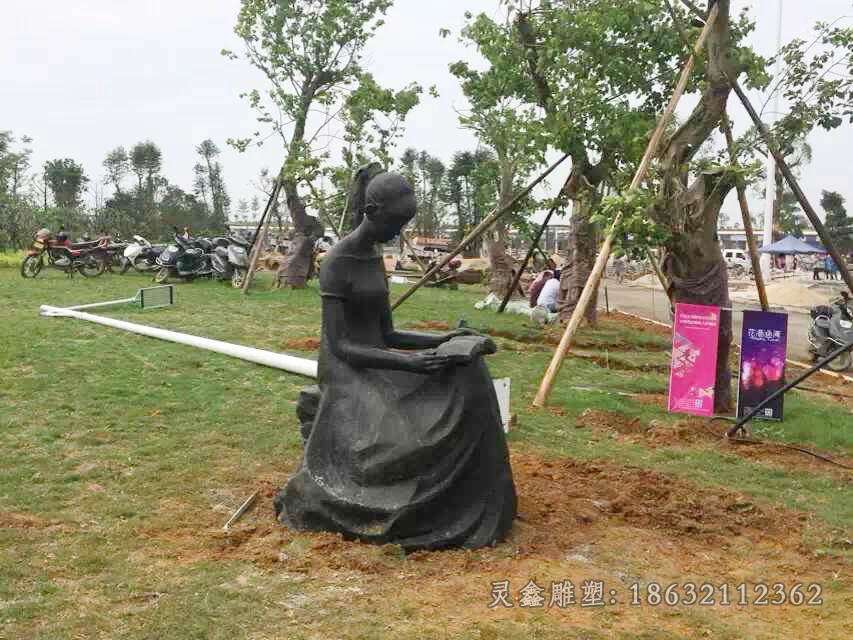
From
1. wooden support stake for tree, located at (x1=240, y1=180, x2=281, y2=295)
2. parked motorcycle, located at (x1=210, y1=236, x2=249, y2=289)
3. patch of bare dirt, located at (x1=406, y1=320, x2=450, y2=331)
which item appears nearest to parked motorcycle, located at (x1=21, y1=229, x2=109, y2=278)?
parked motorcycle, located at (x1=210, y1=236, x2=249, y2=289)

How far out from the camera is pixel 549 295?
15.5 meters

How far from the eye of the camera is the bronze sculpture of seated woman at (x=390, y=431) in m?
4.20

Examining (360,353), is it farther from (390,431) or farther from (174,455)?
(174,455)

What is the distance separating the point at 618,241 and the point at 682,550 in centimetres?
381

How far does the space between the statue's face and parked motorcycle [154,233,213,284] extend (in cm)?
1751

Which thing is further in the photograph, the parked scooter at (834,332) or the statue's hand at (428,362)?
the parked scooter at (834,332)

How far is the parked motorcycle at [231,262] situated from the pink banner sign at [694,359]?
14427 millimetres

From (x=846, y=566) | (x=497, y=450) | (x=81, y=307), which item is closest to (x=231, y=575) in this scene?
(x=497, y=450)

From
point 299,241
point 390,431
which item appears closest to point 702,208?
point 390,431

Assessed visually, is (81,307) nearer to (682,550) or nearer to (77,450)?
(77,450)

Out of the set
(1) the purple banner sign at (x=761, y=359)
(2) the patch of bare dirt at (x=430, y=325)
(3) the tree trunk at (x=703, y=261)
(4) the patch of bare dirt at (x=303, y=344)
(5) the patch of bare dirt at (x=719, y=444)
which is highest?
(3) the tree trunk at (x=703, y=261)

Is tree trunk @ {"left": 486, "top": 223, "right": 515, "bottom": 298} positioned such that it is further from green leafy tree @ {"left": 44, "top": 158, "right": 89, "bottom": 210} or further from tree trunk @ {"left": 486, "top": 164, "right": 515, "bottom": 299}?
green leafy tree @ {"left": 44, "top": 158, "right": 89, "bottom": 210}

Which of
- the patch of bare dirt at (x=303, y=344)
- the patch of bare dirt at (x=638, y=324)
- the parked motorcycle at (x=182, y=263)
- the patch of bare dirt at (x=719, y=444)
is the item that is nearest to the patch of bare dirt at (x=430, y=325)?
the patch of bare dirt at (x=303, y=344)

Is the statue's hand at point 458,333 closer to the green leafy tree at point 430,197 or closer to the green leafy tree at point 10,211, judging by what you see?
the green leafy tree at point 10,211
